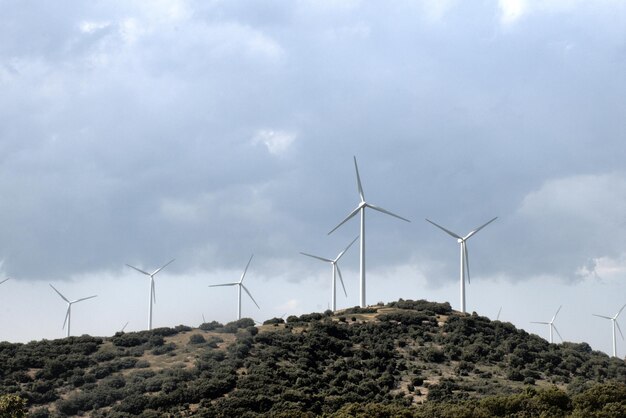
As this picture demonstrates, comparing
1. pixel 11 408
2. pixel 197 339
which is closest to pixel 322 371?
pixel 197 339

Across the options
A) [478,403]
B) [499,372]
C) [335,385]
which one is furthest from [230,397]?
[499,372]

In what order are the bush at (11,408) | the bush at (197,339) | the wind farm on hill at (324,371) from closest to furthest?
the bush at (11,408), the wind farm on hill at (324,371), the bush at (197,339)

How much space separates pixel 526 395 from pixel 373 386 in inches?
828

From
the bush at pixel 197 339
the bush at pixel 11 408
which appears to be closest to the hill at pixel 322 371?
the bush at pixel 197 339

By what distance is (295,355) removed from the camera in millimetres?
111312

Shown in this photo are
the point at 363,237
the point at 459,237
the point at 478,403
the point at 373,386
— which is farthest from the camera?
the point at 459,237

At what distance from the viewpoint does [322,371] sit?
355 ft

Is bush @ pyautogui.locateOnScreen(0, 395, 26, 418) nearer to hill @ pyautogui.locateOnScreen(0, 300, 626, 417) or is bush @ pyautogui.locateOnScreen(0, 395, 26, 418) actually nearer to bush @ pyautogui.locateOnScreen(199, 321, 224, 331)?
hill @ pyautogui.locateOnScreen(0, 300, 626, 417)

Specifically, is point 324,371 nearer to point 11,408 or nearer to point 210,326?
point 210,326

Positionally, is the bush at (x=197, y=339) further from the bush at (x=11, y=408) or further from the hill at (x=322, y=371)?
the bush at (x=11, y=408)

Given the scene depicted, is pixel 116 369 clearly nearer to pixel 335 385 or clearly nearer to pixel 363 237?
pixel 335 385

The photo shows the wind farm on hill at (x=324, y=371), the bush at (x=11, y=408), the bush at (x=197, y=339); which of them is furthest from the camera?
the bush at (x=197, y=339)

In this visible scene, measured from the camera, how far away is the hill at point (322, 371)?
297 ft

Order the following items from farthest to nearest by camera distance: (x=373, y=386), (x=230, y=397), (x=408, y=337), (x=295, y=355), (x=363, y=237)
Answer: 1. (x=363, y=237)
2. (x=408, y=337)
3. (x=295, y=355)
4. (x=373, y=386)
5. (x=230, y=397)
